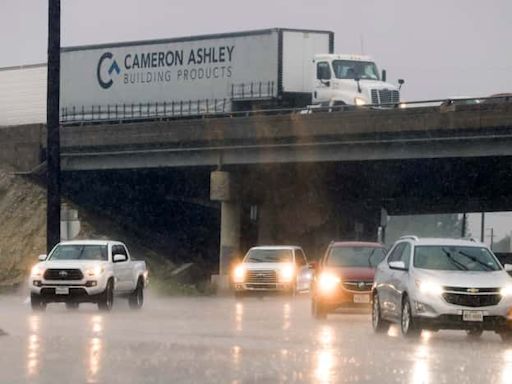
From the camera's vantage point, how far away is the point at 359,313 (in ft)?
102

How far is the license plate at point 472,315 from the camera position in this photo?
69.1 feet

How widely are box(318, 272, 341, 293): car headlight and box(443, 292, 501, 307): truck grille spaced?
22.2 ft

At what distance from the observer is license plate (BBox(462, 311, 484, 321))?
21.0 m

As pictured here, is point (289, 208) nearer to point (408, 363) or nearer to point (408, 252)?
point (408, 252)

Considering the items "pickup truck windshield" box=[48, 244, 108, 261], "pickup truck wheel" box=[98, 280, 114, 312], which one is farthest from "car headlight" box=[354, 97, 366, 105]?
"pickup truck wheel" box=[98, 280, 114, 312]

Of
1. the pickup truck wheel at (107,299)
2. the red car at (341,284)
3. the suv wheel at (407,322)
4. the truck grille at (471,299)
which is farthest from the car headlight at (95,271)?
the truck grille at (471,299)

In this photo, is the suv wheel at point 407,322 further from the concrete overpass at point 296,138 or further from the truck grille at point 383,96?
the truck grille at point 383,96

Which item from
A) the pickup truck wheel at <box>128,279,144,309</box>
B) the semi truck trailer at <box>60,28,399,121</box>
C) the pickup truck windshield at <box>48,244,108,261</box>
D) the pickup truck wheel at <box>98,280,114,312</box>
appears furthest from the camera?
the semi truck trailer at <box>60,28,399,121</box>

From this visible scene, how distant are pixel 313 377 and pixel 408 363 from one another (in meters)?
2.50

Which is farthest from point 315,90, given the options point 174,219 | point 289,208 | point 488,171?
point 174,219

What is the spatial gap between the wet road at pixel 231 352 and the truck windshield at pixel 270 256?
12.4m

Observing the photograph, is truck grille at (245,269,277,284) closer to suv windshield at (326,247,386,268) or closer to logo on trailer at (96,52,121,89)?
suv windshield at (326,247,386,268)

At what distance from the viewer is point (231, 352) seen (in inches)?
703

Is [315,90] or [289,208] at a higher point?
[315,90]
